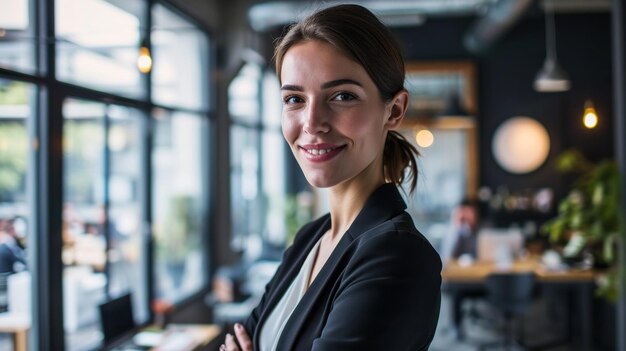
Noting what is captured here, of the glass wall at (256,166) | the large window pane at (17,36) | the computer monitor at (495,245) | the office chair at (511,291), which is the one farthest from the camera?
the glass wall at (256,166)

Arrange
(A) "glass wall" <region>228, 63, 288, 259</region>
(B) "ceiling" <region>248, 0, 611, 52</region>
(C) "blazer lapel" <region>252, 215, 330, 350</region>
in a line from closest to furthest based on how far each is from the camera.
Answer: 1. (C) "blazer lapel" <region>252, 215, 330, 350</region>
2. (B) "ceiling" <region>248, 0, 611, 52</region>
3. (A) "glass wall" <region>228, 63, 288, 259</region>

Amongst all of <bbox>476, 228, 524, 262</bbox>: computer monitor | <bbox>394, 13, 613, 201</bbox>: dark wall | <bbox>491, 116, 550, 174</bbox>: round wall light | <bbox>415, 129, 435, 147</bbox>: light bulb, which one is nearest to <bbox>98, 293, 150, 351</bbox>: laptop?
<bbox>476, 228, 524, 262</bbox>: computer monitor

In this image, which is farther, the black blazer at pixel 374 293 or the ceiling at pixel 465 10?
the ceiling at pixel 465 10

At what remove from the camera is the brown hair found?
3.43 ft

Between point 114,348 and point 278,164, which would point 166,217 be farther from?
point 278,164

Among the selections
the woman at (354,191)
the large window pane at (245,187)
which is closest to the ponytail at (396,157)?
the woman at (354,191)

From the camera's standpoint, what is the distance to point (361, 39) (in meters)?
Result: 1.05

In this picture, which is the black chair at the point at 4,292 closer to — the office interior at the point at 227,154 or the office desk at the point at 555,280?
the office interior at the point at 227,154

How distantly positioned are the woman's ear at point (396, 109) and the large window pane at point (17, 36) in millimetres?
2599

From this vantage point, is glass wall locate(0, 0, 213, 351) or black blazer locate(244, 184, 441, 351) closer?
black blazer locate(244, 184, 441, 351)

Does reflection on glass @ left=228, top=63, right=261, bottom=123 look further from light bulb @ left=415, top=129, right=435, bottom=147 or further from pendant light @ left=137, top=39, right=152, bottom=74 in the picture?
pendant light @ left=137, top=39, right=152, bottom=74

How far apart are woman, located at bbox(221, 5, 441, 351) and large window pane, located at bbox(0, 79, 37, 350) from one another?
8.72 ft

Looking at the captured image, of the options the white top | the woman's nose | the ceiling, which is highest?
the ceiling

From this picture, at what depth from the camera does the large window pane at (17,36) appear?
314 cm
